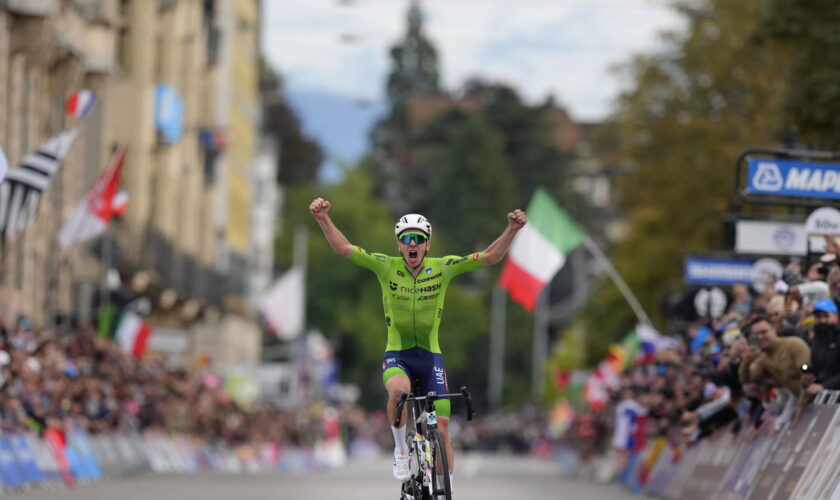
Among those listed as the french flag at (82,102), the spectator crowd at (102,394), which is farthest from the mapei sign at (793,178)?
the french flag at (82,102)

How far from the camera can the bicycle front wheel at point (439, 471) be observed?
1616 cm

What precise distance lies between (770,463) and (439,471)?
192 inches

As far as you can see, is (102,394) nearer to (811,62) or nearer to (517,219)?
(811,62)

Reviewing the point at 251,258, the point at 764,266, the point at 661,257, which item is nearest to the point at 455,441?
the point at 251,258

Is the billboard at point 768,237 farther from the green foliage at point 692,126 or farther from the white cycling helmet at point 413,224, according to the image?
the green foliage at point 692,126

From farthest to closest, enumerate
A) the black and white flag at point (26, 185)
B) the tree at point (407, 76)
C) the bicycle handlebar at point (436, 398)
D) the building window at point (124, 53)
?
1. the tree at point (407, 76)
2. the building window at point (124, 53)
3. the black and white flag at point (26, 185)
4. the bicycle handlebar at point (436, 398)

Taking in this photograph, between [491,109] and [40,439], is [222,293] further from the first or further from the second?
[491,109]

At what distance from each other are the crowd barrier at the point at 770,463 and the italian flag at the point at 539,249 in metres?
8.16

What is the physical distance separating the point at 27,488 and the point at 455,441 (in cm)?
8475

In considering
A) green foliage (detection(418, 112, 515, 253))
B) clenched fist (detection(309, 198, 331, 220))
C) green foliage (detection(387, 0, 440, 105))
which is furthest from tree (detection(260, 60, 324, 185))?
clenched fist (detection(309, 198, 331, 220))

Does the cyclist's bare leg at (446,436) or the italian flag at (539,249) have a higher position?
the italian flag at (539,249)

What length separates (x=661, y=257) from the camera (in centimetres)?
6003

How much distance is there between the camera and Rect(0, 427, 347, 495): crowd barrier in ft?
88.1

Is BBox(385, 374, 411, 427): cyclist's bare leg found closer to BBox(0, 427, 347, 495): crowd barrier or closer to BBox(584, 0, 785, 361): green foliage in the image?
BBox(0, 427, 347, 495): crowd barrier
